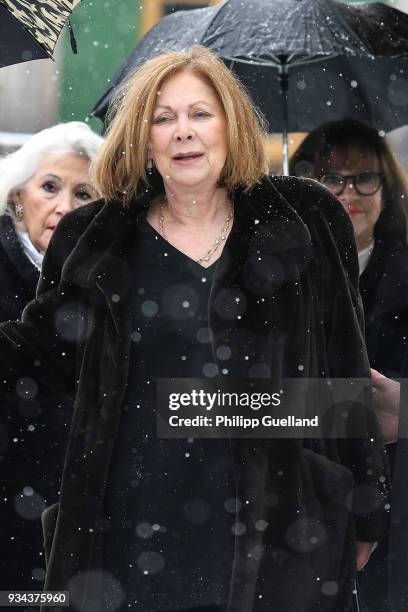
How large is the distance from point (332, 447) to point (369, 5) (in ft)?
6.83

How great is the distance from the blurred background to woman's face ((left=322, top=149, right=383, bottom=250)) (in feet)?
4.05

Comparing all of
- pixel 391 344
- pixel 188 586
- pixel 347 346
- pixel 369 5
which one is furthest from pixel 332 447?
pixel 369 5

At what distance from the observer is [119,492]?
321cm

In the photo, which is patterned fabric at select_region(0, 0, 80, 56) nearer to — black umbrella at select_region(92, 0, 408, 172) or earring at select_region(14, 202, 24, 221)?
black umbrella at select_region(92, 0, 408, 172)

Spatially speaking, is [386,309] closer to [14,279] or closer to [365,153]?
[365,153]

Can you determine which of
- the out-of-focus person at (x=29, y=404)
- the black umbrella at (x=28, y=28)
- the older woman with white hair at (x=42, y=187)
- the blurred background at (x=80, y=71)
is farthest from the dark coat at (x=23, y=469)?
the blurred background at (x=80, y=71)

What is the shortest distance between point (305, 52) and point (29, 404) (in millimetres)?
1571

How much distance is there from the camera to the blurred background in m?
6.79

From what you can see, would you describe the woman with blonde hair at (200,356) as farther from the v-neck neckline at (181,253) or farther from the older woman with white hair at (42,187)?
the older woman with white hair at (42,187)

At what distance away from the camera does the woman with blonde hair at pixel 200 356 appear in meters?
3.17

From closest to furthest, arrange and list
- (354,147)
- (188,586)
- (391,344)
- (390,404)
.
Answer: (188,586), (390,404), (391,344), (354,147)

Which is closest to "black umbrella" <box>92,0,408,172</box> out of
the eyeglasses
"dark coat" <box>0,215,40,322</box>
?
the eyeglasses

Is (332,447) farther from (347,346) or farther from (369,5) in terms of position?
(369,5)

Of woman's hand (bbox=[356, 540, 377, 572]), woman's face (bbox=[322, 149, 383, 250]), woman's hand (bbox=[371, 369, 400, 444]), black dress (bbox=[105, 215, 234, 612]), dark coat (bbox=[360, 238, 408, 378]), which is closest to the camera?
black dress (bbox=[105, 215, 234, 612])
